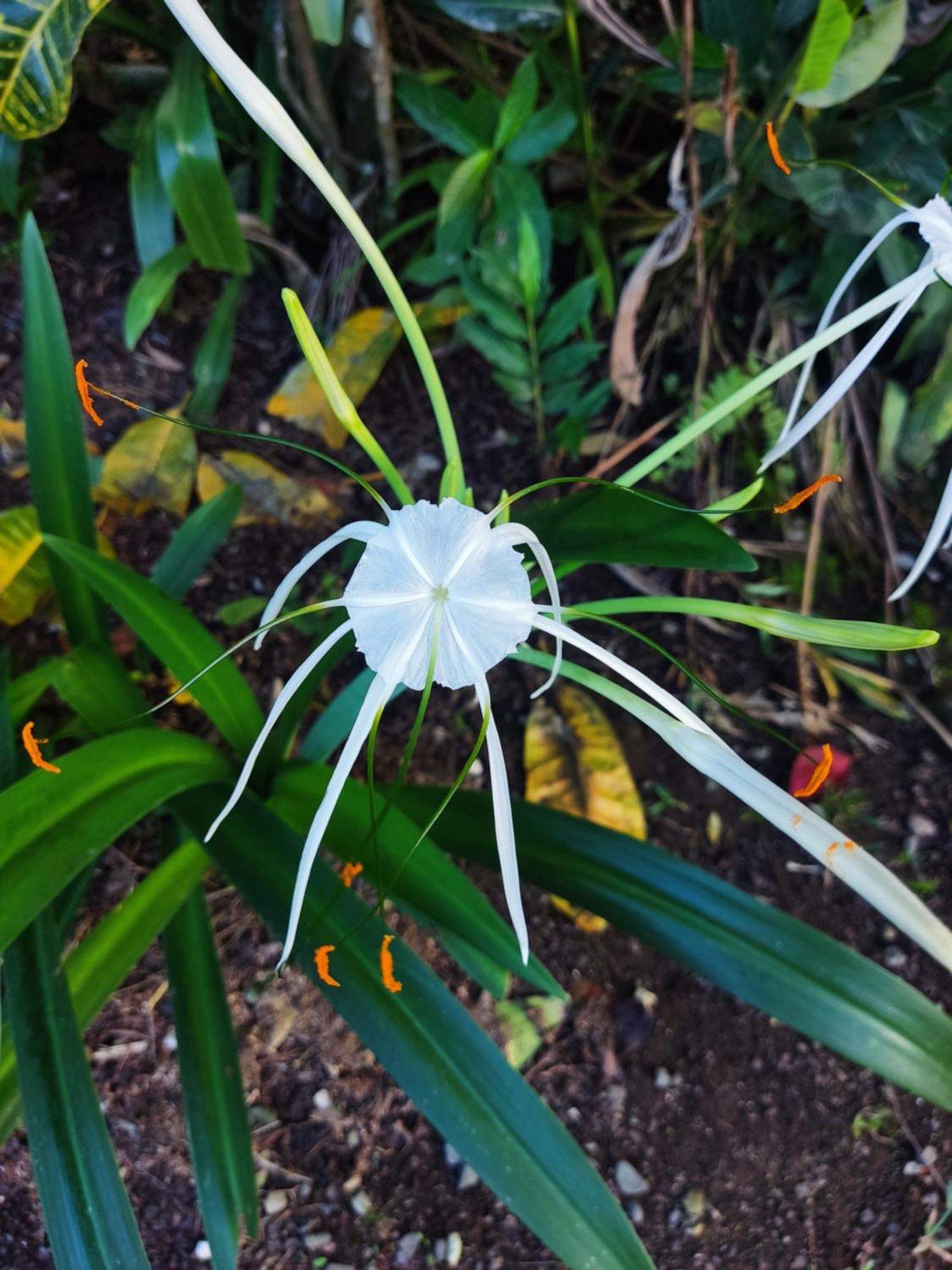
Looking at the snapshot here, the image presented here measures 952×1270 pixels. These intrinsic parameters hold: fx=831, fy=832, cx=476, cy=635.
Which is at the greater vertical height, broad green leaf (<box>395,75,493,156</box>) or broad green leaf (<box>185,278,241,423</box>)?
broad green leaf (<box>395,75,493,156</box>)

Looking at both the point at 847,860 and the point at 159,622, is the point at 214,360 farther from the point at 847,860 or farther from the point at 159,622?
the point at 847,860

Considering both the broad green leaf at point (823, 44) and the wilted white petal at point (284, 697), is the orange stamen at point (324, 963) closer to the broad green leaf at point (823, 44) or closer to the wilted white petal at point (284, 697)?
the wilted white petal at point (284, 697)

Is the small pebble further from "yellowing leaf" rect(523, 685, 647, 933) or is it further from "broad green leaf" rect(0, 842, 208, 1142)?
"broad green leaf" rect(0, 842, 208, 1142)

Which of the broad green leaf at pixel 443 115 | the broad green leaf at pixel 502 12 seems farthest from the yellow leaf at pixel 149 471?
the broad green leaf at pixel 502 12

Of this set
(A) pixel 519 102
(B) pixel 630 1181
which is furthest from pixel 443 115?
(B) pixel 630 1181

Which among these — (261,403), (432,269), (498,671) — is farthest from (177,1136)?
(432,269)

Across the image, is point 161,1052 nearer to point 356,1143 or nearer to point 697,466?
point 356,1143

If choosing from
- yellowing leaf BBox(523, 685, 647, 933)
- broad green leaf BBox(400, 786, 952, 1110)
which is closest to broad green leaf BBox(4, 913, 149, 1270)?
broad green leaf BBox(400, 786, 952, 1110)
